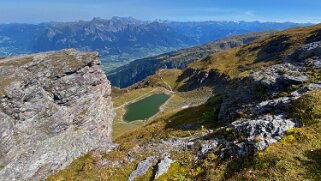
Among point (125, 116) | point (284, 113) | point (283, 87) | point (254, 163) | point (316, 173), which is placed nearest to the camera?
point (316, 173)

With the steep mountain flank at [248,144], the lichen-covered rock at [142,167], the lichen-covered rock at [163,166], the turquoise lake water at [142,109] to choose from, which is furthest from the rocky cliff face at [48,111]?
the turquoise lake water at [142,109]

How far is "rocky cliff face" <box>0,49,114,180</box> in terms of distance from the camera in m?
73.1

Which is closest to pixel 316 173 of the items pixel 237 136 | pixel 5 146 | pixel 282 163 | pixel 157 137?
pixel 282 163

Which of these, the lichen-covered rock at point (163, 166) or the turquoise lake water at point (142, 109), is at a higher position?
the lichen-covered rock at point (163, 166)

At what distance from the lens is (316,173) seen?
753 inches

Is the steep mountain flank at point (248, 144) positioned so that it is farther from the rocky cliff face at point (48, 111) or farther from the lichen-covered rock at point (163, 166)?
the rocky cliff face at point (48, 111)

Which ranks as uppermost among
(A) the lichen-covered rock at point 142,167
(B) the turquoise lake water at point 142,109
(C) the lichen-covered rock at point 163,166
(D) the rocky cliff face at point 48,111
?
(C) the lichen-covered rock at point 163,166

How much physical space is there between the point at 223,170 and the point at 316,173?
21.7ft

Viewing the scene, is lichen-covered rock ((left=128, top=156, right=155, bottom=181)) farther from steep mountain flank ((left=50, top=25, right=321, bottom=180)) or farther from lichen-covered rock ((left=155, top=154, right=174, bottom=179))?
lichen-covered rock ((left=155, top=154, right=174, bottom=179))

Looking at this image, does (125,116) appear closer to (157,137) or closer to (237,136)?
(157,137)

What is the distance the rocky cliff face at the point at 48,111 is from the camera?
73.1 m

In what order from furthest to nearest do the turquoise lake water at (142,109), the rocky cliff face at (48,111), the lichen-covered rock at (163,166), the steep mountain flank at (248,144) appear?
the turquoise lake water at (142,109)
the rocky cliff face at (48,111)
the lichen-covered rock at (163,166)
the steep mountain flank at (248,144)

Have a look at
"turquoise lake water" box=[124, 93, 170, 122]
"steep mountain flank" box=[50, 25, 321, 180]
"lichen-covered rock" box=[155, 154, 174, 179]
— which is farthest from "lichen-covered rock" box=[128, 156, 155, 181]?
"turquoise lake water" box=[124, 93, 170, 122]

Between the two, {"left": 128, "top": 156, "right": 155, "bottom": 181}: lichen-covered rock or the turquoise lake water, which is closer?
{"left": 128, "top": 156, "right": 155, "bottom": 181}: lichen-covered rock
